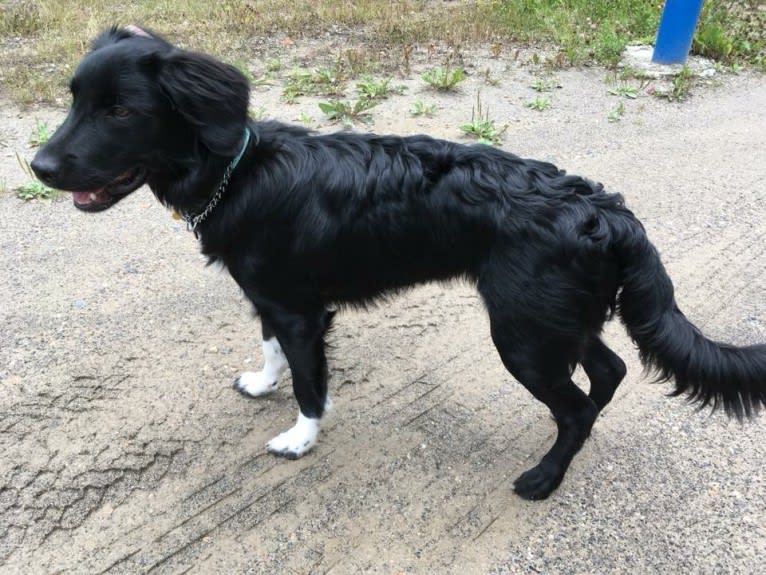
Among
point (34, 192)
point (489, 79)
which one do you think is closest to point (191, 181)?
point (34, 192)

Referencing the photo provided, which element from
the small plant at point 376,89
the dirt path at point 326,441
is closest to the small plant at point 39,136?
the dirt path at point 326,441

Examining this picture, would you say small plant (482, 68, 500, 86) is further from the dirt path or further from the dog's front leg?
the dog's front leg

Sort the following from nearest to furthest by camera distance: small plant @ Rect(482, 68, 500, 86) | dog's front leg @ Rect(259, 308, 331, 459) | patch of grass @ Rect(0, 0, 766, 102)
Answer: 1. dog's front leg @ Rect(259, 308, 331, 459)
2. small plant @ Rect(482, 68, 500, 86)
3. patch of grass @ Rect(0, 0, 766, 102)

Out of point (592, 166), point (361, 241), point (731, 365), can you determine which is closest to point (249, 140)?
point (361, 241)

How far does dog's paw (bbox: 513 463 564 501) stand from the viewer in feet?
8.73

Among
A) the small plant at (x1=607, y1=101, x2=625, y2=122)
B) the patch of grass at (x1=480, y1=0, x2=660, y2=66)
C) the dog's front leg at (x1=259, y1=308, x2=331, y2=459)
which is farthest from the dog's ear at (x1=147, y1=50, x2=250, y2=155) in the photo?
the patch of grass at (x1=480, y1=0, x2=660, y2=66)

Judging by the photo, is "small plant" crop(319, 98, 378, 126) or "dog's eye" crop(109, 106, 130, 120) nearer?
"dog's eye" crop(109, 106, 130, 120)

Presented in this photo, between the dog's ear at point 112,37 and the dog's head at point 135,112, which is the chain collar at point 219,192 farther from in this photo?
the dog's ear at point 112,37

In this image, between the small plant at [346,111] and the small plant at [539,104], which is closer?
the small plant at [346,111]

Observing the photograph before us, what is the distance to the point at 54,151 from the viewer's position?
7.30 ft

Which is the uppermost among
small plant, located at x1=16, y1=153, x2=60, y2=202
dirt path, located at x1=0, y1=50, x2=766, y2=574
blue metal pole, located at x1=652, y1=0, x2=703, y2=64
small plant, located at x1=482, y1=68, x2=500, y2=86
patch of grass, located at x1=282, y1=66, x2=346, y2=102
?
blue metal pole, located at x1=652, y1=0, x2=703, y2=64

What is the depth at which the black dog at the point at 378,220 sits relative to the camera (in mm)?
2232

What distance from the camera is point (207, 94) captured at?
2217mm

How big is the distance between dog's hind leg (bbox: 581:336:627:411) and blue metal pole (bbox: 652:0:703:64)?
598 cm
